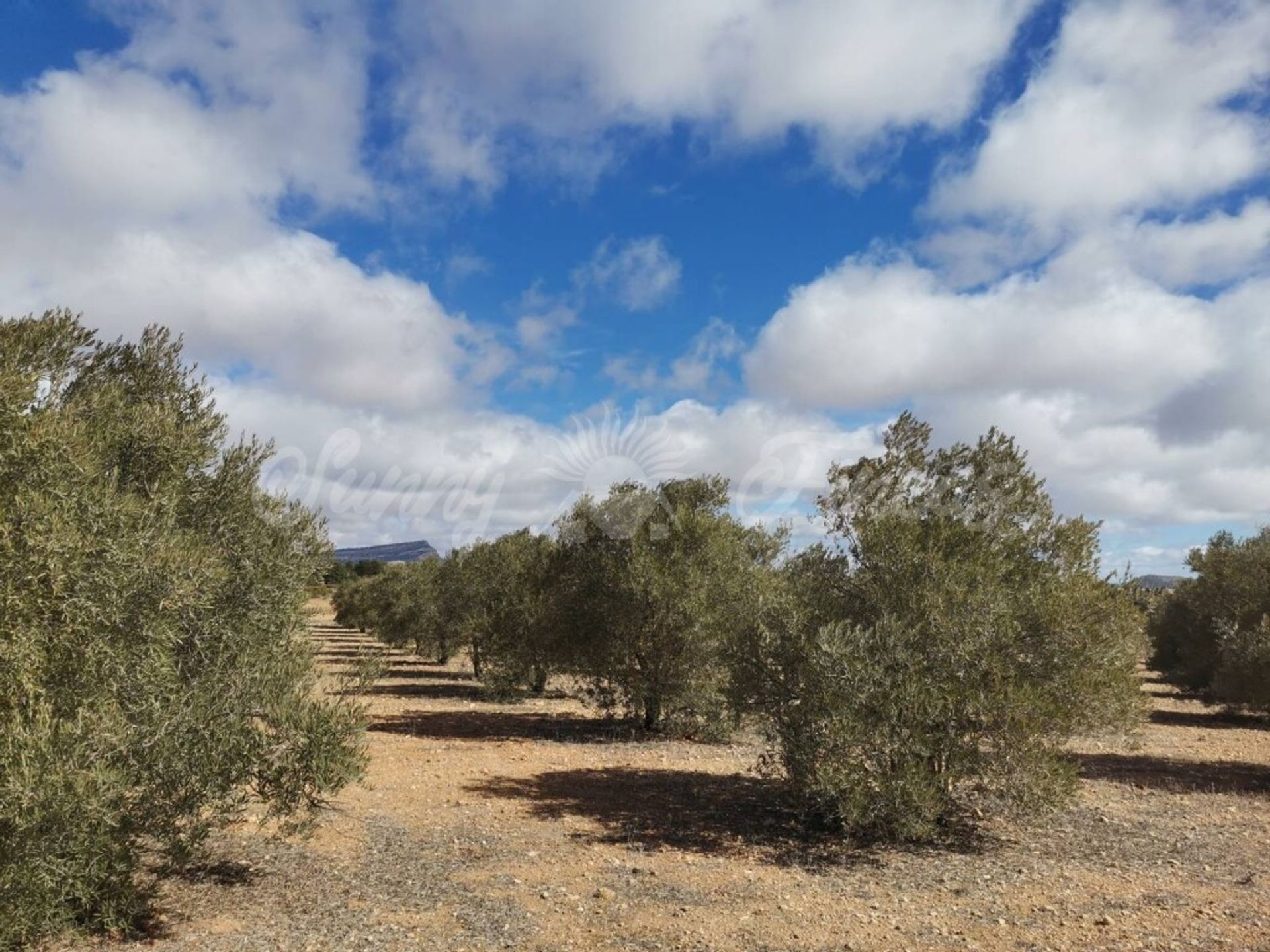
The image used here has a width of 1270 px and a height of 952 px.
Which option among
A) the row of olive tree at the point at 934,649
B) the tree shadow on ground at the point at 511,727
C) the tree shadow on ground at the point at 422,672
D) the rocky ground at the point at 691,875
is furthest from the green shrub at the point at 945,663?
the tree shadow on ground at the point at 422,672

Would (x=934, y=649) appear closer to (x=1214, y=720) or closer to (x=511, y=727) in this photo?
(x=511, y=727)

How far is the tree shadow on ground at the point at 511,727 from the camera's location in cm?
1969

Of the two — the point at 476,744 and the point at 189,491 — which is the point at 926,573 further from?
the point at 476,744

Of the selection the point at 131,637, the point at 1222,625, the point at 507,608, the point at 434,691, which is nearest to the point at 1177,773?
the point at 1222,625

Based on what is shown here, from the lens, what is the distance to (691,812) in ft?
41.4

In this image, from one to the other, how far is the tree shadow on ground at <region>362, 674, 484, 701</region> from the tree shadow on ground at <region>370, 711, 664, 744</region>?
4.12 metres

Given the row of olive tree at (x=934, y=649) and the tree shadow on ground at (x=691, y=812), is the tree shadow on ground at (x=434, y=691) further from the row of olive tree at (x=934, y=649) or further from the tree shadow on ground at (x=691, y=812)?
the row of olive tree at (x=934, y=649)

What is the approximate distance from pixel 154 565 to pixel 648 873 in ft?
21.0

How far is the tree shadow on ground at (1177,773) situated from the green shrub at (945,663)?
5.30 metres

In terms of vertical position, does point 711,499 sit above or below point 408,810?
above

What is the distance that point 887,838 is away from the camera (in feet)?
36.2

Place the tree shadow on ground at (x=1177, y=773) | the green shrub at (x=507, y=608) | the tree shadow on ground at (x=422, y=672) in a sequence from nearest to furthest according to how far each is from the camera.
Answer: the tree shadow on ground at (x=1177, y=773), the green shrub at (x=507, y=608), the tree shadow on ground at (x=422, y=672)

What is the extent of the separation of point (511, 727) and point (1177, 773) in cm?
1495

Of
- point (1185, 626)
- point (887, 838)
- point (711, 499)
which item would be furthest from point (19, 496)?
point (1185, 626)
